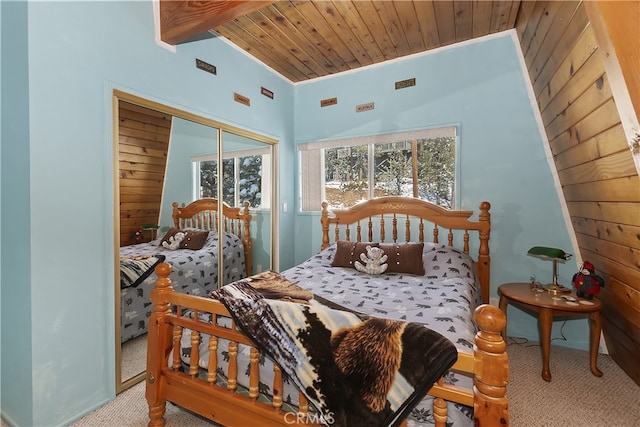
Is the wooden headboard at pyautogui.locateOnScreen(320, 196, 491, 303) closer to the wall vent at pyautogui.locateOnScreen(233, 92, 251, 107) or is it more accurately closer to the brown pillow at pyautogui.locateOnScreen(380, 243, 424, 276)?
the brown pillow at pyautogui.locateOnScreen(380, 243, 424, 276)

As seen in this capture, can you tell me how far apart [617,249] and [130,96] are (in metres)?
3.21

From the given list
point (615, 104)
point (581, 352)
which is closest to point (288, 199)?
point (615, 104)

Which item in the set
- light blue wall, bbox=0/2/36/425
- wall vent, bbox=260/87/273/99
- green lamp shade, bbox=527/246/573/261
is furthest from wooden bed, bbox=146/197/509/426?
wall vent, bbox=260/87/273/99

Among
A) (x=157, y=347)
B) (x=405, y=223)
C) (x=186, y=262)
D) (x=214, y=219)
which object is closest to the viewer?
(x=157, y=347)

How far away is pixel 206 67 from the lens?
248 cm

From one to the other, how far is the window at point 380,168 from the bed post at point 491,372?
2.18 metres

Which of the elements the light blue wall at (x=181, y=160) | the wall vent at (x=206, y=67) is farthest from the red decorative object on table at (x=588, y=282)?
the wall vent at (x=206, y=67)

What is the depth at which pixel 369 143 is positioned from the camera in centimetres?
321

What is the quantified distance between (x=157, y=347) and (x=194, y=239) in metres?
1.09

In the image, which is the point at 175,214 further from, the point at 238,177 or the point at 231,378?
the point at 231,378

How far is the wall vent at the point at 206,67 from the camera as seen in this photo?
2416mm

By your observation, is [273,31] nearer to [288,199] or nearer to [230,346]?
[288,199]

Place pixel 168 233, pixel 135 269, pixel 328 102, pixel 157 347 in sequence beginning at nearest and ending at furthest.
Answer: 1. pixel 157 347
2. pixel 135 269
3. pixel 168 233
4. pixel 328 102

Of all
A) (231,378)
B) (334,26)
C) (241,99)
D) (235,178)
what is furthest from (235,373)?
(334,26)
